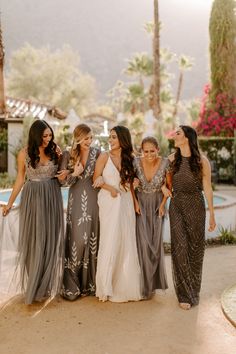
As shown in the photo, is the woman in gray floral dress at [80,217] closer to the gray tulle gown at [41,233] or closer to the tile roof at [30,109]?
the gray tulle gown at [41,233]

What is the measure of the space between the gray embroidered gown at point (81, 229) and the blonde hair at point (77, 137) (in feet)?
0.29

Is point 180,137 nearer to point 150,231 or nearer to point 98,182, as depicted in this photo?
point 98,182

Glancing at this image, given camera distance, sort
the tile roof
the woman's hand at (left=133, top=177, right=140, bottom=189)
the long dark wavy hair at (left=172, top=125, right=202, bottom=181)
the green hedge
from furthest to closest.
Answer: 1. the tile roof
2. the green hedge
3. the woman's hand at (left=133, top=177, right=140, bottom=189)
4. the long dark wavy hair at (left=172, top=125, right=202, bottom=181)

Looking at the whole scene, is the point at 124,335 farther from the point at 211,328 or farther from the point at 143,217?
the point at 143,217

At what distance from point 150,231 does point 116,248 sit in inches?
16.4

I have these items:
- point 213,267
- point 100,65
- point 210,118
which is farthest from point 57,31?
point 213,267

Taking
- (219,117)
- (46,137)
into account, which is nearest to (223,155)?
(219,117)

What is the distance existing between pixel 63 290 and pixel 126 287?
26.0 inches

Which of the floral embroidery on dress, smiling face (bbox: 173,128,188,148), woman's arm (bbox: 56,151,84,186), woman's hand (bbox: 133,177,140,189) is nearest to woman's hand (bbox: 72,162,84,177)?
woman's arm (bbox: 56,151,84,186)

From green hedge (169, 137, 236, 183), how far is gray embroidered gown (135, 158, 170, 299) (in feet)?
48.0

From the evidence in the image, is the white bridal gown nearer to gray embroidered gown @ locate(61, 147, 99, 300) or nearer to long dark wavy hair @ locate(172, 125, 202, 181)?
gray embroidered gown @ locate(61, 147, 99, 300)

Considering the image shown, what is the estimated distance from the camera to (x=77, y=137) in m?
5.39

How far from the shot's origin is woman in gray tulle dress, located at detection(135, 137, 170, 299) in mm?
5473

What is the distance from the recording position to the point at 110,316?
4.95 m
